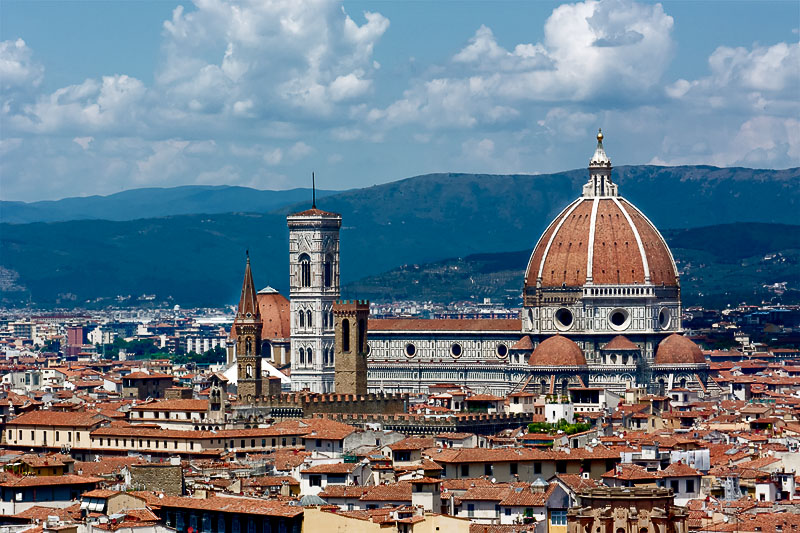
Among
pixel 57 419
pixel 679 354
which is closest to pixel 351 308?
pixel 679 354

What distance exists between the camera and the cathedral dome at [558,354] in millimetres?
147375

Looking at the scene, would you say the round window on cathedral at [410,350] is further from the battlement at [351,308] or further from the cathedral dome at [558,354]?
the battlement at [351,308]

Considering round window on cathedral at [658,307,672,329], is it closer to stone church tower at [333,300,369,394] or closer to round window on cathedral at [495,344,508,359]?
round window on cathedral at [495,344,508,359]

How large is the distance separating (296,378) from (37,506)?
96361mm

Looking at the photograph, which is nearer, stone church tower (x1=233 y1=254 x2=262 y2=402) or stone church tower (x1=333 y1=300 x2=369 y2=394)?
stone church tower (x1=233 y1=254 x2=262 y2=402)

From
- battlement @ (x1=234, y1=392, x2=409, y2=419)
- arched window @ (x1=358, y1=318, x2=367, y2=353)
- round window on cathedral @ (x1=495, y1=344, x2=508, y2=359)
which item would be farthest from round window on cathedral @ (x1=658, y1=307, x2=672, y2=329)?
battlement @ (x1=234, y1=392, x2=409, y2=419)

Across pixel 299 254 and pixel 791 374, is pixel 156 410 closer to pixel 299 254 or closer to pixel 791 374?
pixel 299 254

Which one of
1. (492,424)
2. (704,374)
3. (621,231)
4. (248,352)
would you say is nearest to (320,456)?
(492,424)

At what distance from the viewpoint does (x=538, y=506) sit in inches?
2323

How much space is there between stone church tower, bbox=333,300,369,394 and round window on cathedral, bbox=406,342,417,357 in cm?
3183

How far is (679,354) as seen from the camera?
489ft

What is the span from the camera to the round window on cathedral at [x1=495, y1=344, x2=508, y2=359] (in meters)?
162

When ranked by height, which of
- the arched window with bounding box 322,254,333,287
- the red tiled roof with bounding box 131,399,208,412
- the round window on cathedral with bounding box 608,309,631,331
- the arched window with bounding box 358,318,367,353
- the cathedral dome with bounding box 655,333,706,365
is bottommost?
the red tiled roof with bounding box 131,399,208,412

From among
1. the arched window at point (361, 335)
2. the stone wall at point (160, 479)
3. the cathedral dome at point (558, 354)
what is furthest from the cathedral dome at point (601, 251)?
the stone wall at point (160, 479)
